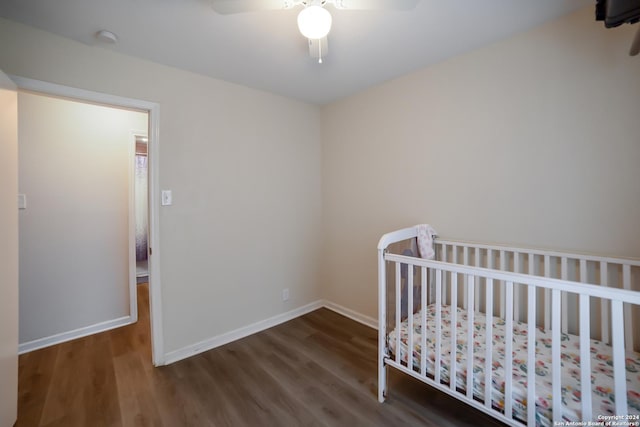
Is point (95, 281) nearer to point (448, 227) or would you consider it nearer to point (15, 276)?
point (15, 276)

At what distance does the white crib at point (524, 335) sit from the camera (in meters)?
1.03

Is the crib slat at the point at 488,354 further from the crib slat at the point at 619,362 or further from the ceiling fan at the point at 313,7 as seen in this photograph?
the ceiling fan at the point at 313,7

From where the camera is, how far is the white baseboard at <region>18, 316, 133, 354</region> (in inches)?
87.2

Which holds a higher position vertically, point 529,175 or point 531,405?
point 529,175

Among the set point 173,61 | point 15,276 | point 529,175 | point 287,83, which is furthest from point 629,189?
point 15,276

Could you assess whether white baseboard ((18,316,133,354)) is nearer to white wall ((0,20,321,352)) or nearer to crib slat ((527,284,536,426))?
white wall ((0,20,321,352))

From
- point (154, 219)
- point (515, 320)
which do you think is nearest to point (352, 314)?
point (515, 320)

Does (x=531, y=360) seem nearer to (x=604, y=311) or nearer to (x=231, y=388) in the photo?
(x=604, y=311)

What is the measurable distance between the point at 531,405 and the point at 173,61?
2859 millimetres

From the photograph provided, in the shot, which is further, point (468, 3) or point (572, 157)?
point (572, 157)

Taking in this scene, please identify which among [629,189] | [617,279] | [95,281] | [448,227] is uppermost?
[629,189]

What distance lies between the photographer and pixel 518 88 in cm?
172

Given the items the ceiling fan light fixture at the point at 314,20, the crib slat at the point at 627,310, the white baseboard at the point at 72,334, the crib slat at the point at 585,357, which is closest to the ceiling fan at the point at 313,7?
the ceiling fan light fixture at the point at 314,20

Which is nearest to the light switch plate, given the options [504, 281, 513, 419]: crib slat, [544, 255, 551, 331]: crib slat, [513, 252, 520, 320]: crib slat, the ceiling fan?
the ceiling fan
